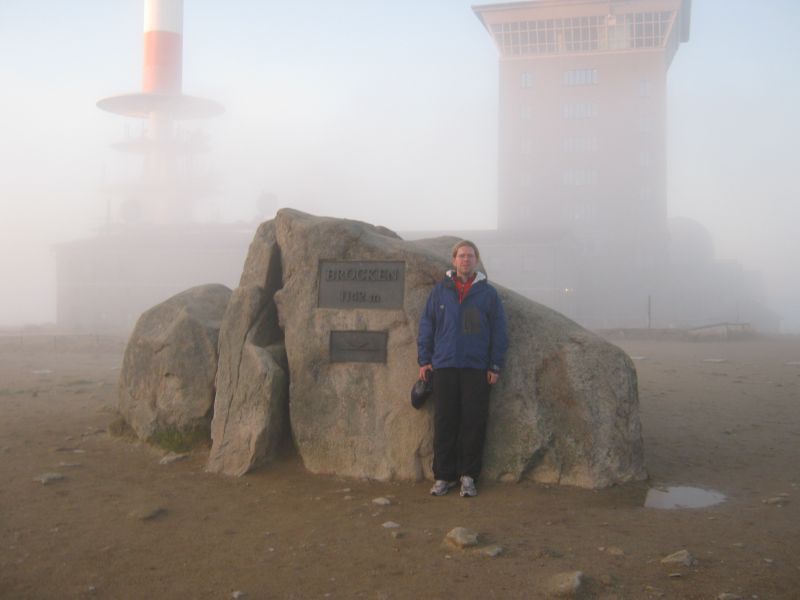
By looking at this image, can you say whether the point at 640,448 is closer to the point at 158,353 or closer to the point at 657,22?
the point at 158,353

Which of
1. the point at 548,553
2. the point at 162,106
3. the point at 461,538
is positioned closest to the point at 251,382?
the point at 461,538

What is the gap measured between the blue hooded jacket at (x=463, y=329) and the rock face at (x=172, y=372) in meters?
2.28

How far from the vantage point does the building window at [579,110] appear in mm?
59875

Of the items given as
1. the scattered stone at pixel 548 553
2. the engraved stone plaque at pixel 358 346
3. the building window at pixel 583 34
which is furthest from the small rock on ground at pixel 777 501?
the building window at pixel 583 34

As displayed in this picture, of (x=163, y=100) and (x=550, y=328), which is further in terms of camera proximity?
(x=163, y=100)

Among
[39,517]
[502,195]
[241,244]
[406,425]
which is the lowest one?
[39,517]

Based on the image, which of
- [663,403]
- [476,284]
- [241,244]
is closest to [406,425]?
[476,284]

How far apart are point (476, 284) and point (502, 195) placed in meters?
55.6

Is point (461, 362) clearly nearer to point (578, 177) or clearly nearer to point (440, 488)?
point (440, 488)

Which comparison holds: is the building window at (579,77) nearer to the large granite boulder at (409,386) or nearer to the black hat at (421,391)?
the large granite boulder at (409,386)

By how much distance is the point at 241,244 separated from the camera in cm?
4472

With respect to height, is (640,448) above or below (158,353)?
below

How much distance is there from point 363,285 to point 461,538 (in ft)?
8.50

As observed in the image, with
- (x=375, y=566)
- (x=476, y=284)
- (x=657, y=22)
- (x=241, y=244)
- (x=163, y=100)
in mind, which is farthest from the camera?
(x=657, y=22)
